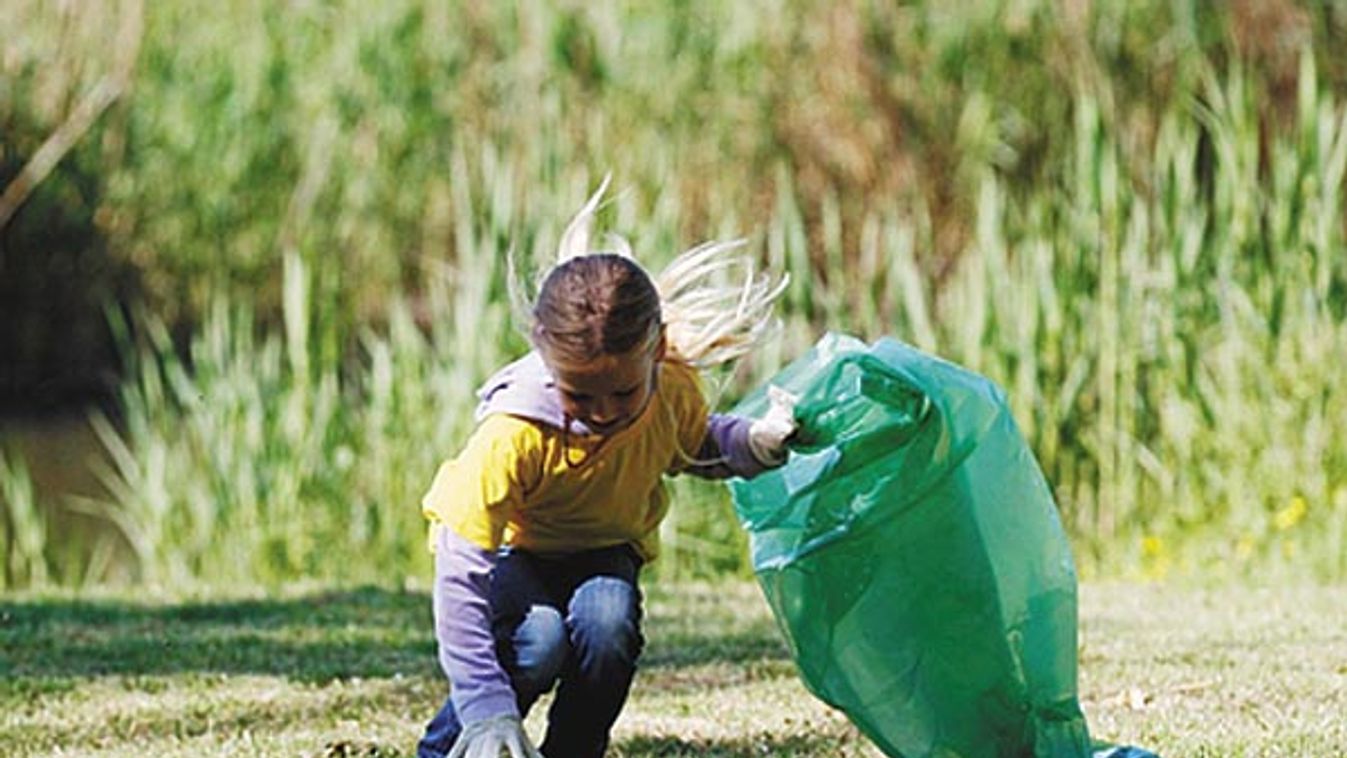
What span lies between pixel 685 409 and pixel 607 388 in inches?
11.0

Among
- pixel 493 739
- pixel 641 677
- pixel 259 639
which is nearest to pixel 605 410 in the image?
pixel 493 739

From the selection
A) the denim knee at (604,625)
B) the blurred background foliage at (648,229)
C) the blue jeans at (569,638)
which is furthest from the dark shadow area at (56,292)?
the denim knee at (604,625)

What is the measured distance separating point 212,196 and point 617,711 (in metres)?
8.26

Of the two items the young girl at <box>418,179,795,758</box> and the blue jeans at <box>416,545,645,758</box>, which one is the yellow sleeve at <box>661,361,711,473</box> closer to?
the young girl at <box>418,179,795,758</box>

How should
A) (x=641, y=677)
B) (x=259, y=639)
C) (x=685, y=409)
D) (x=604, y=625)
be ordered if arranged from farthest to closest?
(x=259, y=639) → (x=641, y=677) → (x=685, y=409) → (x=604, y=625)

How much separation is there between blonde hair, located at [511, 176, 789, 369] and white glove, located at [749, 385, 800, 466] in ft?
0.39

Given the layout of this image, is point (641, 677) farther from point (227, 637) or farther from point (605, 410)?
point (605, 410)

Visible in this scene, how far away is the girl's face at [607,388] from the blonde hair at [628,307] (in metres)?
0.03

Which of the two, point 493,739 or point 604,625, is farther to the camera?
point 604,625

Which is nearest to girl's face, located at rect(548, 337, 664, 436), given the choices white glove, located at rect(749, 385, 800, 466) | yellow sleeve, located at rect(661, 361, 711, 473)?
yellow sleeve, located at rect(661, 361, 711, 473)

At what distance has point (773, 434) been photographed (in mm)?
3973

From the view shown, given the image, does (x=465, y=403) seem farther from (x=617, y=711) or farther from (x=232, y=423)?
(x=617, y=711)

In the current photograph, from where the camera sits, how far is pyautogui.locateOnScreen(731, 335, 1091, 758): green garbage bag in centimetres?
398

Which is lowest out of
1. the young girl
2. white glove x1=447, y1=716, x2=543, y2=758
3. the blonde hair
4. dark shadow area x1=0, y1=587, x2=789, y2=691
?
dark shadow area x1=0, y1=587, x2=789, y2=691
